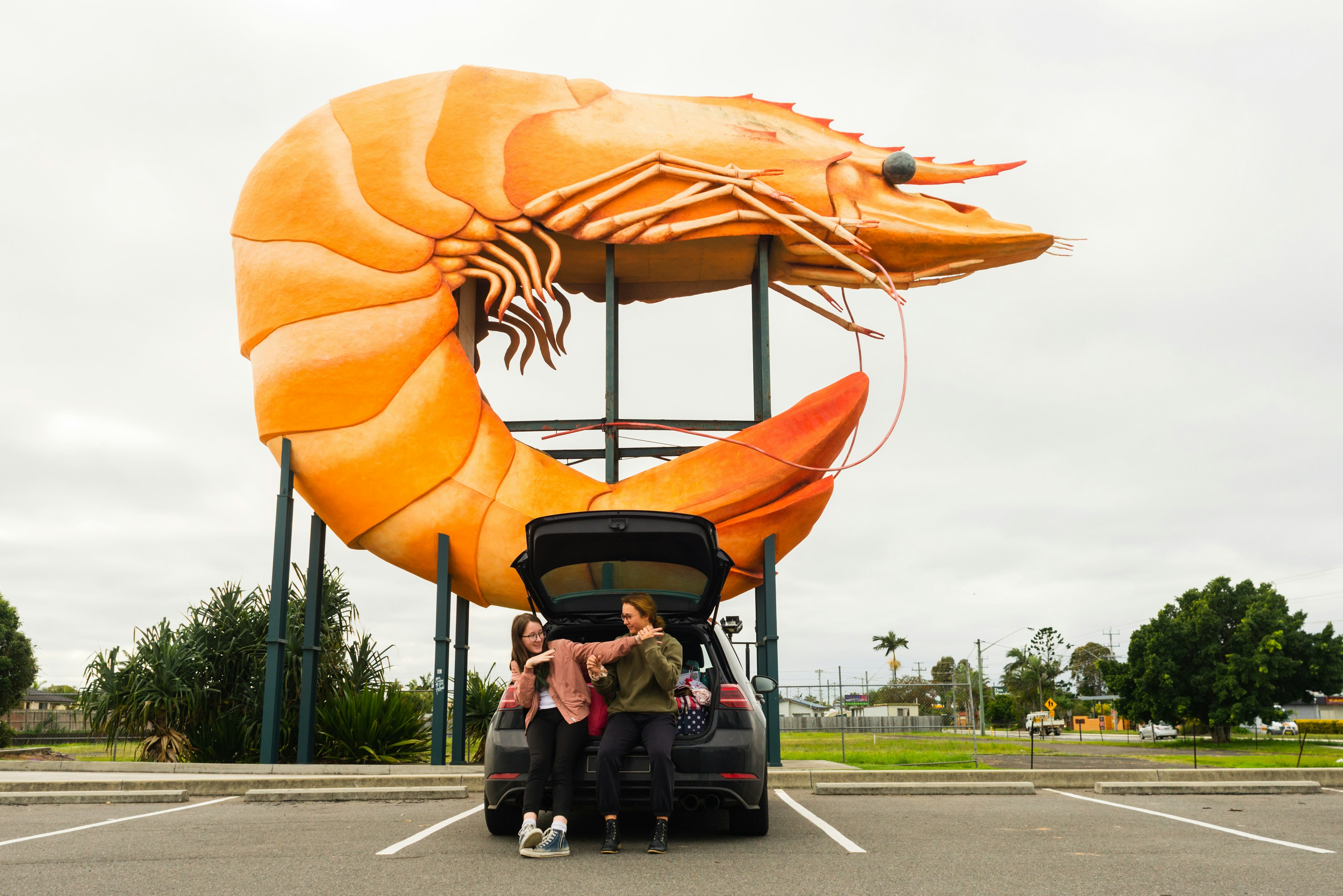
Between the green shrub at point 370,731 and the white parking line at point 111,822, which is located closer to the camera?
the white parking line at point 111,822

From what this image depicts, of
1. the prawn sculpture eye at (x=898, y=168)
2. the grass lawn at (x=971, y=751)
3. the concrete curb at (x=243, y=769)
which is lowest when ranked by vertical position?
the grass lawn at (x=971, y=751)

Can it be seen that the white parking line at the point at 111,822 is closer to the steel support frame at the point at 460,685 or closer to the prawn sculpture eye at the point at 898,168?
the steel support frame at the point at 460,685

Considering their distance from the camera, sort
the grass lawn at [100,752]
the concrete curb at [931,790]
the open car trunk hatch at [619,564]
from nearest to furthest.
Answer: the open car trunk hatch at [619,564], the concrete curb at [931,790], the grass lawn at [100,752]

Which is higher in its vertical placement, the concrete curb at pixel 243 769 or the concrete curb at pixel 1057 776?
the concrete curb at pixel 1057 776

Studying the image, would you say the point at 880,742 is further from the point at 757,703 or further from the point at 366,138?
the point at 757,703

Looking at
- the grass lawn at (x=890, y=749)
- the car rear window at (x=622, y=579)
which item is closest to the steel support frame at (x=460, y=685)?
the grass lawn at (x=890, y=749)

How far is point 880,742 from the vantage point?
26.8 m

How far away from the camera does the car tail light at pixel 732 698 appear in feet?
18.4

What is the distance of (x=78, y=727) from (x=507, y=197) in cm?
1077

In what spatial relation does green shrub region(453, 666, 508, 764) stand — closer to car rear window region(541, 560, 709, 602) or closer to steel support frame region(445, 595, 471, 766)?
steel support frame region(445, 595, 471, 766)

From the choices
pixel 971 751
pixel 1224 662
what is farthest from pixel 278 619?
pixel 1224 662

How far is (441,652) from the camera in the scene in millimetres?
13117

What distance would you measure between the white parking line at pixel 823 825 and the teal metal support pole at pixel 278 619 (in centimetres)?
698

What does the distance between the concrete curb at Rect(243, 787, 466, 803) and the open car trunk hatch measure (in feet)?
8.12
